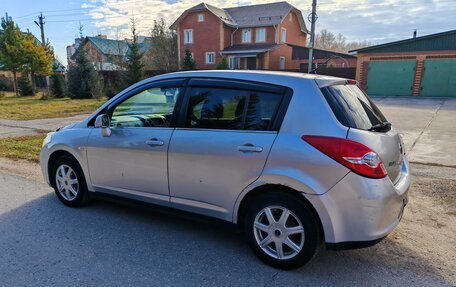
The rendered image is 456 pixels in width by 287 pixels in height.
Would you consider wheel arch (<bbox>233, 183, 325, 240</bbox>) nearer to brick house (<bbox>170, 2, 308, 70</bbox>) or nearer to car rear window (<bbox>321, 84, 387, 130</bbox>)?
car rear window (<bbox>321, 84, 387, 130</bbox>)

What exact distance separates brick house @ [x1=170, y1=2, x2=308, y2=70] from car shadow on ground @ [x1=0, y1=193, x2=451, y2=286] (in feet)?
109

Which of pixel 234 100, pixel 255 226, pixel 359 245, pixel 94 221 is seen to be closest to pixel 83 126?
pixel 94 221

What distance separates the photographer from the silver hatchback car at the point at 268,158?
263cm

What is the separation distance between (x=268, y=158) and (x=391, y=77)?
77.2 ft

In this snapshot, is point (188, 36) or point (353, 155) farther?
point (188, 36)

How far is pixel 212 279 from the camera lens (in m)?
2.80

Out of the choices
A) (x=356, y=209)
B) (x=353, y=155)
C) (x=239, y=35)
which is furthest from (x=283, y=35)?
(x=356, y=209)

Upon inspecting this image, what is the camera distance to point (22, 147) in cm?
798

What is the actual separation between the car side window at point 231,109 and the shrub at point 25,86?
2855cm

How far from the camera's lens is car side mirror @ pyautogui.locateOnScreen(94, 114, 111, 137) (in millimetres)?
3848

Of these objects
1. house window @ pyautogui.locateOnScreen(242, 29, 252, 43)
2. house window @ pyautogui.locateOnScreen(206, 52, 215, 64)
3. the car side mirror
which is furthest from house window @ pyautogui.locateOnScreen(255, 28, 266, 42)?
the car side mirror

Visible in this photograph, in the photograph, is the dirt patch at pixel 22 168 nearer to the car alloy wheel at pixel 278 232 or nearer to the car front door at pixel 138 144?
the car front door at pixel 138 144

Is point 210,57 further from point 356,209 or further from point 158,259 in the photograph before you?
point 356,209

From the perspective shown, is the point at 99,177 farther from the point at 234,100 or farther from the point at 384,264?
the point at 384,264
